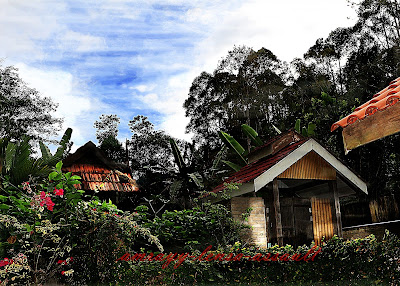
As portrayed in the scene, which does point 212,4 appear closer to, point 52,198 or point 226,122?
point 52,198

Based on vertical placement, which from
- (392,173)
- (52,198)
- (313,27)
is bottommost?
(52,198)

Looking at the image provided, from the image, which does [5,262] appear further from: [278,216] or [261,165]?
[261,165]

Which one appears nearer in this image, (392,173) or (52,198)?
(52,198)

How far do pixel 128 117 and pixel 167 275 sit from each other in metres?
27.0

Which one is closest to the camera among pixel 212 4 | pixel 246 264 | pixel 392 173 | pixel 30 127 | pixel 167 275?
pixel 167 275

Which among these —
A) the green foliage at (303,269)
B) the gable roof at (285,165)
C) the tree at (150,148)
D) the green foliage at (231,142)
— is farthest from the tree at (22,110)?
the green foliage at (303,269)

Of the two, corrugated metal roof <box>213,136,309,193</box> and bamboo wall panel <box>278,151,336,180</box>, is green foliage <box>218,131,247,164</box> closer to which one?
corrugated metal roof <box>213,136,309,193</box>

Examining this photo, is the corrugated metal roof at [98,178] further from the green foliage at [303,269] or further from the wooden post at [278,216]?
the green foliage at [303,269]

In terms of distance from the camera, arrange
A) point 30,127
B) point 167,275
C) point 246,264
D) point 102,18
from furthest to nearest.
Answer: point 30,127 < point 102,18 < point 246,264 < point 167,275

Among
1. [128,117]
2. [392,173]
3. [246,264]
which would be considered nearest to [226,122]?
[128,117]

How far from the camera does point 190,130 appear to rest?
31281 millimetres

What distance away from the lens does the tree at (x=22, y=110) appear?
26.1 metres

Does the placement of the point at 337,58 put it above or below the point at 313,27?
below

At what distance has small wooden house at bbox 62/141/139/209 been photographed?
15555 millimetres
